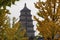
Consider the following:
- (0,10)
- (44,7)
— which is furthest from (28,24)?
(0,10)

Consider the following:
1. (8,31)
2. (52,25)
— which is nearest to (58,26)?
(52,25)

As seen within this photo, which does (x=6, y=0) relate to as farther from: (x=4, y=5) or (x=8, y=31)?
(x=8, y=31)


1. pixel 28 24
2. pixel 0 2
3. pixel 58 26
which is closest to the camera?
pixel 0 2

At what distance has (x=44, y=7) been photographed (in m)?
15.4

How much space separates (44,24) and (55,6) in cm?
130

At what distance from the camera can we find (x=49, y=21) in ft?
48.7

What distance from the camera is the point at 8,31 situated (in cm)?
1295

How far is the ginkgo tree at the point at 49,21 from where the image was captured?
1491cm

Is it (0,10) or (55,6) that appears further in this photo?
(55,6)

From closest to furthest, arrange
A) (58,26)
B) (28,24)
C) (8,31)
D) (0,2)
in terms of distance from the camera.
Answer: (0,2) → (8,31) → (58,26) → (28,24)

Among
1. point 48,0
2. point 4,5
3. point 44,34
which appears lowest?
point 44,34

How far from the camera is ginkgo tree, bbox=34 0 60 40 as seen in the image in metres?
14.9

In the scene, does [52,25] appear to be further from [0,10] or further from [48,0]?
[0,10]

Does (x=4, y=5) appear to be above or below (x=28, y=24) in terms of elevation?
below
